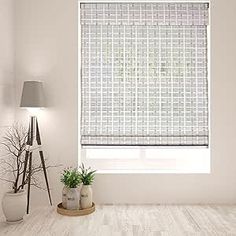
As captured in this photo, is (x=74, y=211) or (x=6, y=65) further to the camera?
(x=6, y=65)

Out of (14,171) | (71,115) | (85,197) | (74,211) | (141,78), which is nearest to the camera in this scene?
(74,211)

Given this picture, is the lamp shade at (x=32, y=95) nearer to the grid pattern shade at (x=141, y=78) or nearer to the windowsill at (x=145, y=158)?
the grid pattern shade at (x=141, y=78)

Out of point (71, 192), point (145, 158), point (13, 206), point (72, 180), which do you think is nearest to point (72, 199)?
point (71, 192)

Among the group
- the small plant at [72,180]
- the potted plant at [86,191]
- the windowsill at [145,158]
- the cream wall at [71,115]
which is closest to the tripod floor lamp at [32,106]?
the cream wall at [71,115]

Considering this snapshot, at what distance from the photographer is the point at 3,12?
3281 millimetres

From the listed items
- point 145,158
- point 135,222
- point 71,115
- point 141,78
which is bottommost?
point 135,222

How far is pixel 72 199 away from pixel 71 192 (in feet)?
0.24

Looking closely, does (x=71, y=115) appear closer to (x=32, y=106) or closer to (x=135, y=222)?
(x=32, y=106)

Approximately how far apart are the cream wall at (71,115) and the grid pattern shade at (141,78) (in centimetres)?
19

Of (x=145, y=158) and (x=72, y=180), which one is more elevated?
(x=145, y=158)

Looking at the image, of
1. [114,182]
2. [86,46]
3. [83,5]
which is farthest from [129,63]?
[114,182]

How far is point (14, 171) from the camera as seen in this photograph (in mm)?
3455

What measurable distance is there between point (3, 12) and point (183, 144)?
100 inches

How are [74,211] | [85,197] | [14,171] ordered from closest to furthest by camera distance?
[74,211] → [85,197] → [14,171]
